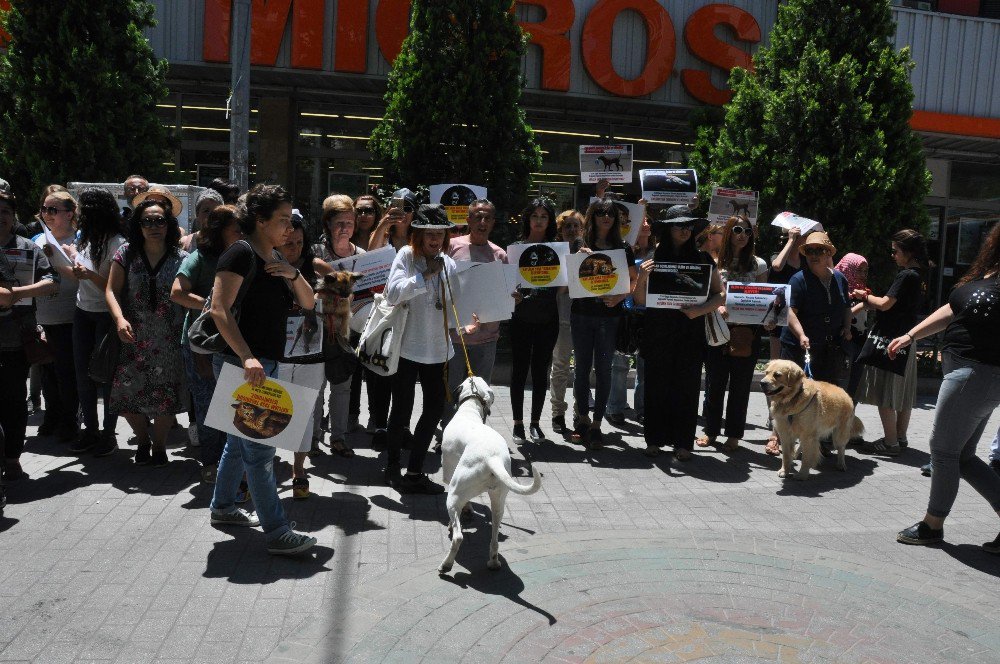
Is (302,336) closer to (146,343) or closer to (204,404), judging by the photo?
(204,404)

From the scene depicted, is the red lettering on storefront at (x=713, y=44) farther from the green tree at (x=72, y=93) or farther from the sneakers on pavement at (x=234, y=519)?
the sneakers on pavement at (x=234, y=519)

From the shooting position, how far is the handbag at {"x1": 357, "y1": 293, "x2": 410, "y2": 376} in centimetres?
564

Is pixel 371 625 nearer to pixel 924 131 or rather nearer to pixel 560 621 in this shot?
pixel 560 621

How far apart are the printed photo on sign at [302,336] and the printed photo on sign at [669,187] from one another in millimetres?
5121

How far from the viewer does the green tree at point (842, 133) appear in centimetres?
1200

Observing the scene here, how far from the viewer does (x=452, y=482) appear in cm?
456

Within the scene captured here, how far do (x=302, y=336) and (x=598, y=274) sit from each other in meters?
2.92

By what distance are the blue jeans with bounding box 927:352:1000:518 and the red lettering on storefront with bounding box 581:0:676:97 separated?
1038 centimetres

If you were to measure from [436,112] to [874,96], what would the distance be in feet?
21.1

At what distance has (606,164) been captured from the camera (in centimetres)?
927

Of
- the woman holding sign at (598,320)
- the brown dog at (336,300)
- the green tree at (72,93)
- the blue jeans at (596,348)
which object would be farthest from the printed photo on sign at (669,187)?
the green tree at (72,93)

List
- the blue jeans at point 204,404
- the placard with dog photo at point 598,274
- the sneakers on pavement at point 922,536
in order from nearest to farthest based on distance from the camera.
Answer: the sneakers on pavement at point 922,536 → the blue jeans at point 204,404 → the placard with dog photo at point 598,274

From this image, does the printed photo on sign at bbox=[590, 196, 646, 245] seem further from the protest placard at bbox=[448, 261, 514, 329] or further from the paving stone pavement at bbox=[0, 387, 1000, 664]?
the paving stone pavement at bbox=[0, 387, 1000, 664]

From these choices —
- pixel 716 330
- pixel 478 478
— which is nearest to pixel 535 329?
pixel 716 330
